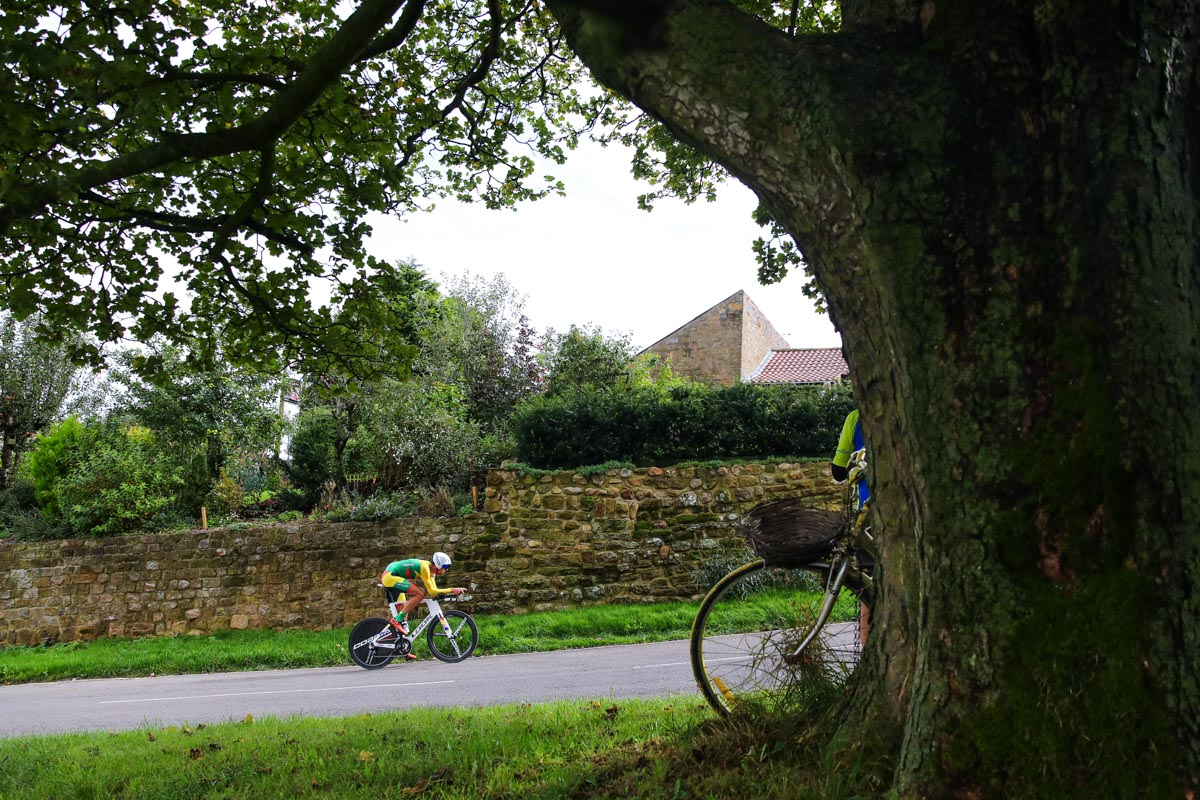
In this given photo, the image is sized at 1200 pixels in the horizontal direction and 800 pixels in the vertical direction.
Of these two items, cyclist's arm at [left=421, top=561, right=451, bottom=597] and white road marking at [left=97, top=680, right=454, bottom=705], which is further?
cyclist's arm at [left=421, top=561, right=451, bottom=597]

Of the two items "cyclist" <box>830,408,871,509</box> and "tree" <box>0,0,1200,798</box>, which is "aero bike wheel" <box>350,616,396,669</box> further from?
"tree" <box>0,0,1200,798</box>

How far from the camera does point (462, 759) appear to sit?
4199 millimetres

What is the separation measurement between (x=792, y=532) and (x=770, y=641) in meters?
0.52

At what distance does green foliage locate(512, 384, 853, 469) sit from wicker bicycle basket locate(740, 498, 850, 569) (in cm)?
1007

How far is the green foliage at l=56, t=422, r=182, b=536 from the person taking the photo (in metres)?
15.7

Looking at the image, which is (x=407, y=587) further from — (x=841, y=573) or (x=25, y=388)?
(x=25, y=388)

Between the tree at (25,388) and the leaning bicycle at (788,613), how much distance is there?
73.4 ft

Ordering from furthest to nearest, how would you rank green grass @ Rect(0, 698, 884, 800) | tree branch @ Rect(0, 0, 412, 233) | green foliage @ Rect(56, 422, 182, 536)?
1. green foliage @ Rect(56, 422, 182, 536)
2. tree branch @ Rect(0, 0, 412, 233)
3. green grass @ Rect(0, 698, 884, 800)

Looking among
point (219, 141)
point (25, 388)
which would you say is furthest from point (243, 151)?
point (25, 388)

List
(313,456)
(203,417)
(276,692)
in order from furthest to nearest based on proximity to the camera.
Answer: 1. (313,456)
2. (203,417)
3. (276,692)

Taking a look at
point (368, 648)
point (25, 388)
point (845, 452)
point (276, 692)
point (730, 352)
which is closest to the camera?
point (845, 452)

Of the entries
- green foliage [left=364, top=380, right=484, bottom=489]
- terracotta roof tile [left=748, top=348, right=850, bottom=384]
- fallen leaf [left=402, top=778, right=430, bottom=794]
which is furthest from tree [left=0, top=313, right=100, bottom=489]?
fallen leaf [left=402, top=778, right=430, bottom=794]

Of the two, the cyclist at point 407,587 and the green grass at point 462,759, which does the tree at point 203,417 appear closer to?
the cyclist at point 407,587

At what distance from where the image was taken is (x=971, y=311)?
274cm
